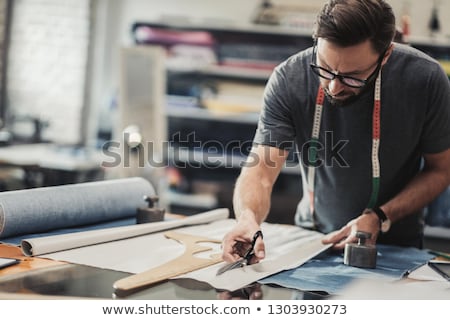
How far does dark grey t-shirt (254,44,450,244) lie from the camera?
175 centimetres

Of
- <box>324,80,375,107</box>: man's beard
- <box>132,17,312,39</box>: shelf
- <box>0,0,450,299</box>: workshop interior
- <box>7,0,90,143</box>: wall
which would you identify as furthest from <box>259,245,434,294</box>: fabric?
<box>7,0,90,143</box>: wall

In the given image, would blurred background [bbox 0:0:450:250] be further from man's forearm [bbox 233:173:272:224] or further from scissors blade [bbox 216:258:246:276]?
scissors blade [bbox 216:258:246:276]

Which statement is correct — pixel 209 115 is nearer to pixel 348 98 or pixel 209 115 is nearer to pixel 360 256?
pixel 348 98

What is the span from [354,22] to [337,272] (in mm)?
587

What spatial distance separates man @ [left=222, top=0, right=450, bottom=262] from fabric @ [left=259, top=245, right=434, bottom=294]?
104mm

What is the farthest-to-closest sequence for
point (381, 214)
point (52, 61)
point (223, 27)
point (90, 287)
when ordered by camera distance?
point (52, 61)
point (223, 27)
point (381, 214)
point (90, 287)

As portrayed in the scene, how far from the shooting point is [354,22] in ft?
4.92

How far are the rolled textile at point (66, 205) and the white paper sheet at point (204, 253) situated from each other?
15 centimetres

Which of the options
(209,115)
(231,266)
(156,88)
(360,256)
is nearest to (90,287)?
(231,266)

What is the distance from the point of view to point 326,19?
4.98ft

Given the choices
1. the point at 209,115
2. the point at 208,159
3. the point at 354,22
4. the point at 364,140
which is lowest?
the point at 208,159
